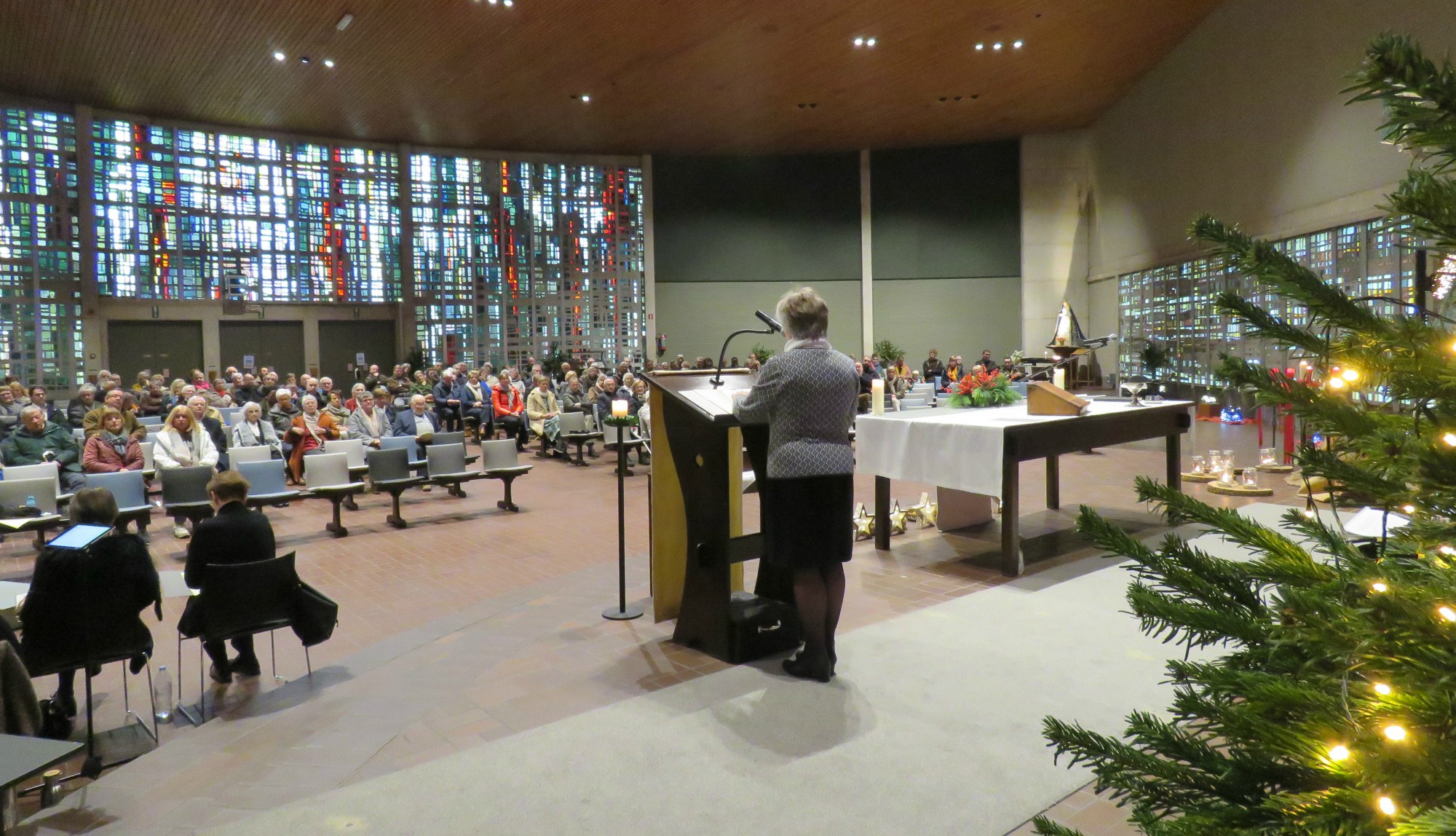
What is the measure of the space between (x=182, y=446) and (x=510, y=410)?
564 centimetres

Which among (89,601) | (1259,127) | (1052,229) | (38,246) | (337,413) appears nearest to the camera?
(89,601)

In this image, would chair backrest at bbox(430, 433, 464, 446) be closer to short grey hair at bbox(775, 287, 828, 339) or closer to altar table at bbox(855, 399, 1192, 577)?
altar table at bbox(855, 399, 1192, 577)

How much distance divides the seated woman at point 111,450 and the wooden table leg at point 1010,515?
6.84m

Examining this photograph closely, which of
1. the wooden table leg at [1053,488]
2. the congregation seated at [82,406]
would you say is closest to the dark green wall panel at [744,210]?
the congregation seated at [82,406]

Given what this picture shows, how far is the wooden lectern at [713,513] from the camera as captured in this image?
4.03 metres

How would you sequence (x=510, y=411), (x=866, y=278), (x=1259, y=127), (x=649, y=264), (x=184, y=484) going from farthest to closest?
(x=866, y=278)
(x=649, y=264)
(x=510, y=411)
(x=1259, y=127)
(x=184, y=484)

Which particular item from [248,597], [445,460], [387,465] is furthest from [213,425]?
[248,597]

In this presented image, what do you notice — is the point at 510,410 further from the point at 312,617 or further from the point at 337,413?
the point at 312,617

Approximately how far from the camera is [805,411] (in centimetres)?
359

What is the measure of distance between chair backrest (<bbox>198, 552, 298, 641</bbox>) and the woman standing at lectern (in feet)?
7.12

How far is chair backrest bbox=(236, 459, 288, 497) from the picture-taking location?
7.84m

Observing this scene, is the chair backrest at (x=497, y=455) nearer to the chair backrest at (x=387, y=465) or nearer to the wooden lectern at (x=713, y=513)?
the chair backrest at (x=387, y=465)

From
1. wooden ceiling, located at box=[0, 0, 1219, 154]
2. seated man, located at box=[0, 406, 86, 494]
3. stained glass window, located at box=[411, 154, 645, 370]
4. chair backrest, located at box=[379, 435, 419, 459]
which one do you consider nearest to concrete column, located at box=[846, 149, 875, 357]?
wooden ceiling, located at box=[0, 0, 1219, 154]

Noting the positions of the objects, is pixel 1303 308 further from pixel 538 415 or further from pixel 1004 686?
pixel 538 415
